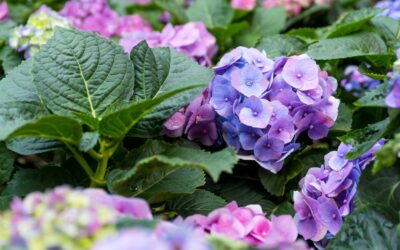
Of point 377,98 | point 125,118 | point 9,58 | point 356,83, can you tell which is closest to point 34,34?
point 9,58

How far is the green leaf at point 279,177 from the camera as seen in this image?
1.29 m

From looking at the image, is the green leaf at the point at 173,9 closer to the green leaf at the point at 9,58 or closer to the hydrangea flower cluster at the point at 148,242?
the green leaf at the point at 9,58

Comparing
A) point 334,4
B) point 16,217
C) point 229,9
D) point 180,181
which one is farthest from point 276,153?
point 334,4

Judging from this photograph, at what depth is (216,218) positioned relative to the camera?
3.26 feet

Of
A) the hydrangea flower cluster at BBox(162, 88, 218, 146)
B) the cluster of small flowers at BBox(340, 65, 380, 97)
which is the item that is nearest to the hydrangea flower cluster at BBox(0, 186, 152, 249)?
the hydrangea flower cluster at BBox(162, 88, 218, 146)

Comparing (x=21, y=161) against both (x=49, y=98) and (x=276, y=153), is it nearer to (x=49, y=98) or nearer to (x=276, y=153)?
(x=49, y=98)

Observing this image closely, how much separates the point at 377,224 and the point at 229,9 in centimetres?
115

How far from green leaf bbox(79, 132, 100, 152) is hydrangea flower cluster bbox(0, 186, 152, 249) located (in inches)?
11.2

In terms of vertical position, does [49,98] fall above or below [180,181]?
above

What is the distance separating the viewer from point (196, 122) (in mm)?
1312

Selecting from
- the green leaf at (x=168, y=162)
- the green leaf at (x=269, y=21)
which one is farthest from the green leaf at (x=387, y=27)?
the green leaf at (x=168, y=162)

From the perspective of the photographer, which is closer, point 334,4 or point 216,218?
point 216,218

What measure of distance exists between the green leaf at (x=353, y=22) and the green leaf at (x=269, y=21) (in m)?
0.46

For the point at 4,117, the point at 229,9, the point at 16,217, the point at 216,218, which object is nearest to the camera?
the point at 16,217
